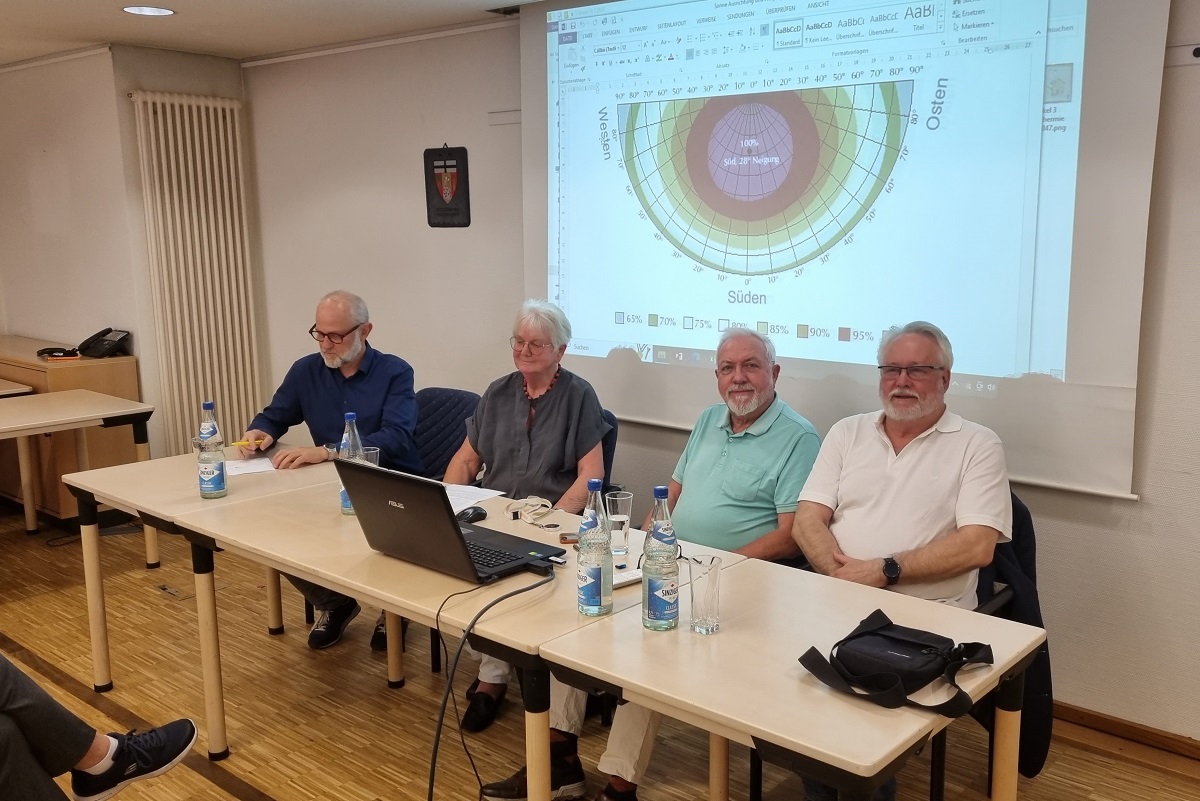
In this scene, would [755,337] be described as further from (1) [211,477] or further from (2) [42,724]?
(2) [42,724]

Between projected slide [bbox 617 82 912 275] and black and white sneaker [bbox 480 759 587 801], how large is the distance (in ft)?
5.62

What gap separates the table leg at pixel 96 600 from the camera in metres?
3.04

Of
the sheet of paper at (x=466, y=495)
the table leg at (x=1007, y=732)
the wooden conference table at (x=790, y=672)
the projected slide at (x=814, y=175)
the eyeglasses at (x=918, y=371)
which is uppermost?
the projected slide at (x=814, y=175)

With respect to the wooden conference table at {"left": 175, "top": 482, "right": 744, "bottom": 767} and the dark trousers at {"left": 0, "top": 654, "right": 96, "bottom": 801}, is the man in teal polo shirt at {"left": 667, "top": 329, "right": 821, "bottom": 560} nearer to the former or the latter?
the wooden conference table at {"left": 175, "top": 482, "right": 744, "bottom": 767}

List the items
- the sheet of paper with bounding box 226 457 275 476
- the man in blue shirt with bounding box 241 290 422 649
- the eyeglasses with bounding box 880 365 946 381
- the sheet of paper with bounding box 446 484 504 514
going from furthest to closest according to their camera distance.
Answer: the man in blue shirt with bounding box 241 290 422 649, the sheet of paper with bounding box 226 457 275 476, the sheet of paper with bounding box 446 484 504 514, the eyeglasses with bounding box 880 365 946 381

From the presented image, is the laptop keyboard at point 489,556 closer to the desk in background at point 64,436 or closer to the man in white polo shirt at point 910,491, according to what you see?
the man in white polo shirt at point 910,491

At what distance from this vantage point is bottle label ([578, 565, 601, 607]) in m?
1.92

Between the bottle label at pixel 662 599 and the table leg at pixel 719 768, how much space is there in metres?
0.53

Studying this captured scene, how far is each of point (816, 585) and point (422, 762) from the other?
130 centimetres

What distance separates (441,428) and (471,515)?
46.3 inches

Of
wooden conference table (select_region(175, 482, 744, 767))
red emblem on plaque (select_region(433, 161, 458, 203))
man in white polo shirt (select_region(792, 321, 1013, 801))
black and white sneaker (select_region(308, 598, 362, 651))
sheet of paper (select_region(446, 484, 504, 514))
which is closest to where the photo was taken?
wooden conference table (select_region(175, 482, 744, 767))

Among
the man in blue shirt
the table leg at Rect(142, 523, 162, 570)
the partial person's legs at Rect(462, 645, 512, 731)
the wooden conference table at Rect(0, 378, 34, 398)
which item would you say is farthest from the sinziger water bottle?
the wooden conference table at Rect(0, 378, 34, 398)

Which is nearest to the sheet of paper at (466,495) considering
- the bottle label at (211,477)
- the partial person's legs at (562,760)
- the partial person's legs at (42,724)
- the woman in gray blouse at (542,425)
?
the woman in gray blouse at (542,425)

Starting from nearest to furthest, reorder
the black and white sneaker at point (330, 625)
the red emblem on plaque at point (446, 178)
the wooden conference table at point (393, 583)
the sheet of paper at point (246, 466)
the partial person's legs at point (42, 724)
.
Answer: the wooden conference table at point (393, 583) → the partial person's legs at point (42, 724) → the sheet of paper at point (246, 466) → the black and white sneaker at point (330, 625) → the red emblem on plaque at point (446, 178)
